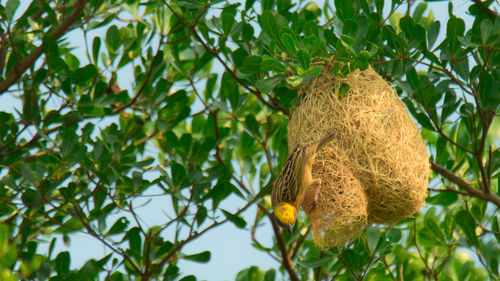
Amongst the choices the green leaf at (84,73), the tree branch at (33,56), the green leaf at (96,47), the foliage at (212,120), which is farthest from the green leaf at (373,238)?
the tree branch at (33,56)

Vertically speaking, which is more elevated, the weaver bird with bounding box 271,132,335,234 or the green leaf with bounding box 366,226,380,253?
the weaver bird with bounding box 271,132,335,234

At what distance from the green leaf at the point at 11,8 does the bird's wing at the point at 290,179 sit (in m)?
1.83

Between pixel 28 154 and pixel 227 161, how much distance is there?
1.33 m

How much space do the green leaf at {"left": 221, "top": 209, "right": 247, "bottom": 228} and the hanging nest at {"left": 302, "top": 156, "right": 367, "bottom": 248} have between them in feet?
2.11

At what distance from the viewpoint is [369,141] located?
325 centimetres

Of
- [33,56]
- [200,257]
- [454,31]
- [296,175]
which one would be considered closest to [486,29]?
[454,31]

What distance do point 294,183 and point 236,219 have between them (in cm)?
75

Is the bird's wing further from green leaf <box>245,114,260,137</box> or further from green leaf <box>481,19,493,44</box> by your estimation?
green leaf <box>481,19,493,44</box>

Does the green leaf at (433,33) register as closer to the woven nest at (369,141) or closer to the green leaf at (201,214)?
→ the woven nest at (369,141)

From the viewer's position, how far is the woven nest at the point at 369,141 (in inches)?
127

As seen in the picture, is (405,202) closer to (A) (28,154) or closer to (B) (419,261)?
(B) (419,261)

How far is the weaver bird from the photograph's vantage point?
3.19 metres

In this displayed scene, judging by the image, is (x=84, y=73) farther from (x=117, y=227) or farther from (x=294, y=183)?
(x=294, y=183)

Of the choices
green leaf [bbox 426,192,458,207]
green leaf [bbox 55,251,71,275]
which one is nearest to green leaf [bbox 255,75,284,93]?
green leaf [bbox 55,251,71,275]
